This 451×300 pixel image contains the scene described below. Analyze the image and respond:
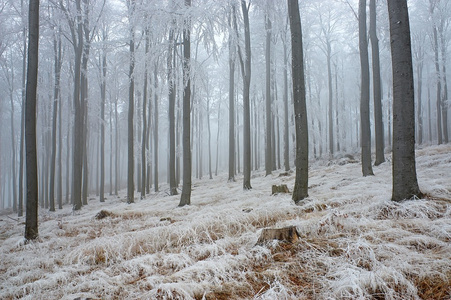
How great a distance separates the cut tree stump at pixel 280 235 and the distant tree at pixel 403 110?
205cm

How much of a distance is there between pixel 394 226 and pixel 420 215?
50 centimetres

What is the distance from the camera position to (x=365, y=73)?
891 cm

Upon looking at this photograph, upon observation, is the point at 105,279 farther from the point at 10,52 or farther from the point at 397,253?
the point at 10,52

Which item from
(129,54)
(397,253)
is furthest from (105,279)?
(129,54)

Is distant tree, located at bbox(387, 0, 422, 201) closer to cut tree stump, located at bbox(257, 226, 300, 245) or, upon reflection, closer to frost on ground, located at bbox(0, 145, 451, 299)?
frost on ground, located at bbox(0, 145, 451, 299)

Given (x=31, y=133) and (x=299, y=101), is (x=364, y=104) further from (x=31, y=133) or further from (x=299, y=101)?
(x=31, y=133)

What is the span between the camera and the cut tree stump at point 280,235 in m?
3.03

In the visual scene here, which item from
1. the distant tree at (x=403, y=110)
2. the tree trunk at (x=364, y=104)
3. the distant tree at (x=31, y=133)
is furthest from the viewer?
the tree trunk at (x=364, y=104)

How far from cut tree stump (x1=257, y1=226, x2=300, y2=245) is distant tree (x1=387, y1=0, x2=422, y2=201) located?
2.05m

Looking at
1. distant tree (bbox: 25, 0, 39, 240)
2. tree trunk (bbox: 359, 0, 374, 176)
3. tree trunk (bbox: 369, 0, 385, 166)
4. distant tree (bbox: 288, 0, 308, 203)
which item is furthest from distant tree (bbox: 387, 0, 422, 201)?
distant tree (bbox: 25, 0, 39, 240)

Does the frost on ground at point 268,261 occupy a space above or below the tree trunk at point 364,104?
below

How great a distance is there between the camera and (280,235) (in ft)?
10.0

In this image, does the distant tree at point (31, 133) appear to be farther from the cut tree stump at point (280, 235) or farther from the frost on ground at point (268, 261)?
the cut tree stump at point (280, 235)

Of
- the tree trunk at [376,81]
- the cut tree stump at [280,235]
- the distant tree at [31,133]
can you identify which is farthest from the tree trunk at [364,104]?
the distant tree at [31,133]
